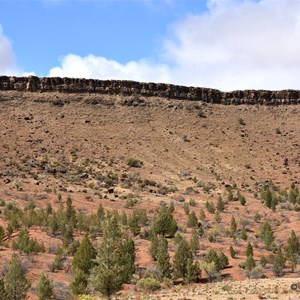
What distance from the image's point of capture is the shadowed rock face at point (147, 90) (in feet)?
233

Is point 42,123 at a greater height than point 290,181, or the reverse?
point 42,123

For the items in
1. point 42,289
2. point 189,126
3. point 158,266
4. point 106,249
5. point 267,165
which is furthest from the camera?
point 189,126

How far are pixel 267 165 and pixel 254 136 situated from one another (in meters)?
7.66

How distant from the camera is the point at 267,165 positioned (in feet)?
211

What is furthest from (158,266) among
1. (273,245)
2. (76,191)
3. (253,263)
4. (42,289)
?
(76,191)

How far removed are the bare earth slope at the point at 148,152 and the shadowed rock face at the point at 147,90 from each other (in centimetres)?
118

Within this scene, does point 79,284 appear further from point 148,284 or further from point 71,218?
point 71,218

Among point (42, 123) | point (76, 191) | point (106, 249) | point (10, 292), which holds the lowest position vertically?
point (10, 292)

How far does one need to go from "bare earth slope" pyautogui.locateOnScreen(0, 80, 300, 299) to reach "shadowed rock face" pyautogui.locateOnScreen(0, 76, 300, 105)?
1.18 m

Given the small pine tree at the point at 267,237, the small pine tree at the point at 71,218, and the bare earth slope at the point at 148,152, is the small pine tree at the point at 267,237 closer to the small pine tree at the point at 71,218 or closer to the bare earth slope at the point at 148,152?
the bare earth slope at the point at 148,152

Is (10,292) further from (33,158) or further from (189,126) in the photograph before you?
(189,126)

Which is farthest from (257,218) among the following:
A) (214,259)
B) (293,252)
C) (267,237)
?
(214,259)

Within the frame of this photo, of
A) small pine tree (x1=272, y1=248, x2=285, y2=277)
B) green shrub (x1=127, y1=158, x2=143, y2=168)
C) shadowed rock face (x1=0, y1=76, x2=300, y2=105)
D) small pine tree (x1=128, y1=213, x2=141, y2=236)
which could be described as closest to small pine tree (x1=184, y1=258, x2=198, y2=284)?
small pine tree (x1=272, y1=248, x2=285, y2=277)

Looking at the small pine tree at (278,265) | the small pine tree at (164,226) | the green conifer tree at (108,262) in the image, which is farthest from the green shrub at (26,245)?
the small pine tree at (278,265)
